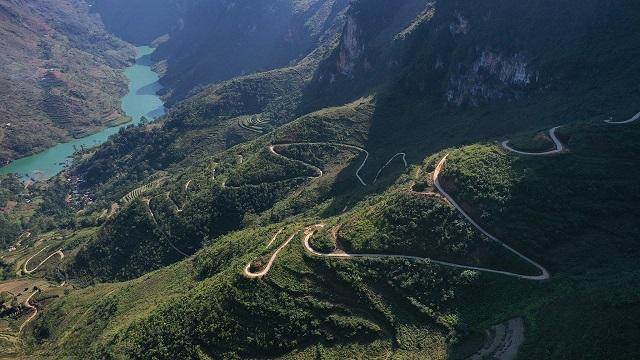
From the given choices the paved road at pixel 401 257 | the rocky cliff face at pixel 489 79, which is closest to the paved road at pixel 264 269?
the paved road at pixel 401 257

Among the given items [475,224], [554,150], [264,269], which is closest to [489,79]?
[554,150]

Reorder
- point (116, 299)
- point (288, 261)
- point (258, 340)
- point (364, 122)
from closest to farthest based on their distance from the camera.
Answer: point (258, 340), point (288, 261), point (116, 299), point (364, 122)

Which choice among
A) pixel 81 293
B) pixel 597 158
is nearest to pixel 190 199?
pixel 81 293

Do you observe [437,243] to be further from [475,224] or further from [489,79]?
[489,79]

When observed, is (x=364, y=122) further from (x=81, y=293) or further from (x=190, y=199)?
(x=81, y=293)

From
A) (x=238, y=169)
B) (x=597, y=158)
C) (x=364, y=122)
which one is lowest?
(x=238, y=169)

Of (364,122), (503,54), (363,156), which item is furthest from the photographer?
(364,122)

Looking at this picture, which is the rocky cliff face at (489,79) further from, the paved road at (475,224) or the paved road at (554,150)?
the paved road at (475,224)

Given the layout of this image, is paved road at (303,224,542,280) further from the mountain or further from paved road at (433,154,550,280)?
paved road at (433,154,550,280)
